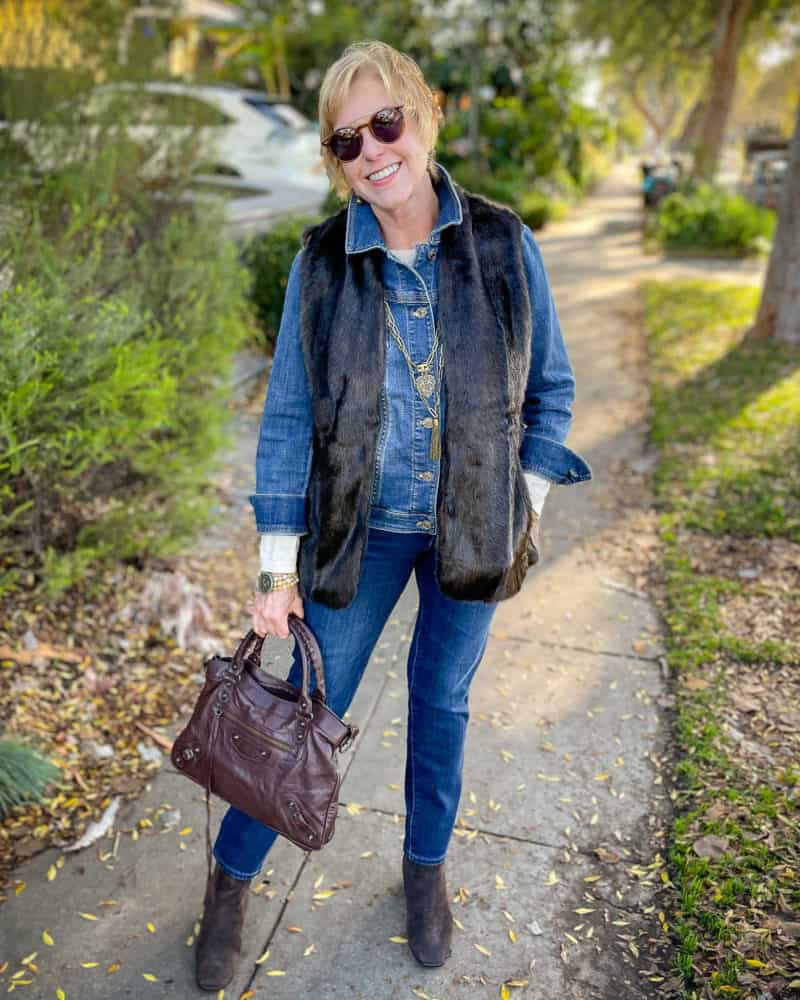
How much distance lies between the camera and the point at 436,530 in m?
1.97

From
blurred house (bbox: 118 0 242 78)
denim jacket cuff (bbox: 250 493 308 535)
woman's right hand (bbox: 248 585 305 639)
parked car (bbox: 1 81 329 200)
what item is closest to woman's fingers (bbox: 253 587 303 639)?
woman's right hand (bbox: 248 585 305 639)

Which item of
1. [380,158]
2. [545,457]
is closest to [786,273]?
[545,457]

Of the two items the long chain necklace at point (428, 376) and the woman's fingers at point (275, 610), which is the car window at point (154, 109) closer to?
the long chain necklace at point (428, 376)

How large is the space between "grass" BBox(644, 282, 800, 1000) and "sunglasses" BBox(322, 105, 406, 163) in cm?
212

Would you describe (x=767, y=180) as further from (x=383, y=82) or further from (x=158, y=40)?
(x=383, y=82)

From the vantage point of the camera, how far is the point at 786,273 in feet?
25.0

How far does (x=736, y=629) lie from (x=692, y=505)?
1.30 meters

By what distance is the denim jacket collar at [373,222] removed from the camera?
1.92m

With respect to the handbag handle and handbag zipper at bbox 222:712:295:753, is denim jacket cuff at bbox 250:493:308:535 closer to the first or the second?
the handbag handle

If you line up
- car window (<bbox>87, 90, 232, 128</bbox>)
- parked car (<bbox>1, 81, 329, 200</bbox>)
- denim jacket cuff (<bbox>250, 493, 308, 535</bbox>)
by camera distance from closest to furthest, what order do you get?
denim jacket cuff (<bbox>250, 493, 308, 535</bbox>), parked car (<bbox>1, 81, 329, 200</bbox>), car window (<bbox>87, 90, 232, 128</bbox>)

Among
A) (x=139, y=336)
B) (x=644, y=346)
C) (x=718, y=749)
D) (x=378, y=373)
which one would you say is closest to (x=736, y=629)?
(x=718, y=749)

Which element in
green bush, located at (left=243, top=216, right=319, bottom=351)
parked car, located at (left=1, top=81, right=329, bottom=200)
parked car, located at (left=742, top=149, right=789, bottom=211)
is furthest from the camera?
parked car, located at (left=742, top=149, right=789, bottom=211)

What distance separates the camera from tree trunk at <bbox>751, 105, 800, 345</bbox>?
290 inches

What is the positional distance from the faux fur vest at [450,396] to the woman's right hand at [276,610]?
0.08 metres
